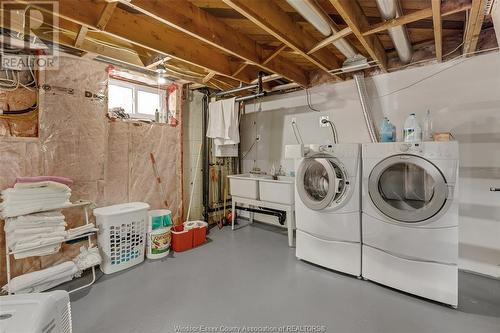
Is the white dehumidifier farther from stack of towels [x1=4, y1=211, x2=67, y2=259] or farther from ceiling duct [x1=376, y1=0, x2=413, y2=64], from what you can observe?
ceiling duct [x1=376, y1=0, x2=413, y2=64]

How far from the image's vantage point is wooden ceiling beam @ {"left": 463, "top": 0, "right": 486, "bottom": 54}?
62.1 inches

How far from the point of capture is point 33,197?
1.87 m

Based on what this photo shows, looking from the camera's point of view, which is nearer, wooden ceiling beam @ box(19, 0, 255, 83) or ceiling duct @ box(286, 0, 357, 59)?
ceiling duct @ box(286, 0, 357, 59)

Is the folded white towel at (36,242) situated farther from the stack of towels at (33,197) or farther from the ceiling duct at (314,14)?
the ceiling duct at (314,14)

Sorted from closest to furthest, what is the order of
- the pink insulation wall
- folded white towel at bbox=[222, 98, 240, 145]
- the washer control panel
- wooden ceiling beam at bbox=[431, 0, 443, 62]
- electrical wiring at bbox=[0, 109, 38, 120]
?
wooden ceiling beam at bbox=[431, 0, 443, 62]
the washer control panel
electrical wiring at bbox=[0, 109, 38, 120]
the pink insulation wall
folded white towel at bbox=[222, 98, 240, 145]

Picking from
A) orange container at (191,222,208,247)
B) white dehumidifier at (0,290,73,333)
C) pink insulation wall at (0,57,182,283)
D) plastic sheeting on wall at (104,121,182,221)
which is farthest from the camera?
orange container at (191,222,208,247)

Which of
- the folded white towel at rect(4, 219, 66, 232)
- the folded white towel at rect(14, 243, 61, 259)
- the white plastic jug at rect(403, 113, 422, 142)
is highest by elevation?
the white plastic jug at rect(403, 113, 422, 142)

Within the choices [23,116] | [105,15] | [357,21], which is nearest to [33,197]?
[23,116]

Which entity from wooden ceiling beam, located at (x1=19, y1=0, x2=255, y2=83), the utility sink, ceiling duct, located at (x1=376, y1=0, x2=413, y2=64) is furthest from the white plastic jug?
wooden ceiling beam, located at (x1=19, y1=0, x2=255, y2=83)

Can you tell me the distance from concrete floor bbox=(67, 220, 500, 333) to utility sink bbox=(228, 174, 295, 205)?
33.2 inches

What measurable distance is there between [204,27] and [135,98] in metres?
1.63

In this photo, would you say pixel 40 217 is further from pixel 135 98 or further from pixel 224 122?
pixel 224 122

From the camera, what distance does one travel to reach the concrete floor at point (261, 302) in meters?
1.63

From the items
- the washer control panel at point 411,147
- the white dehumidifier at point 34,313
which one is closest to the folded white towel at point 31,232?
the white dehumidifier at point 34,313
